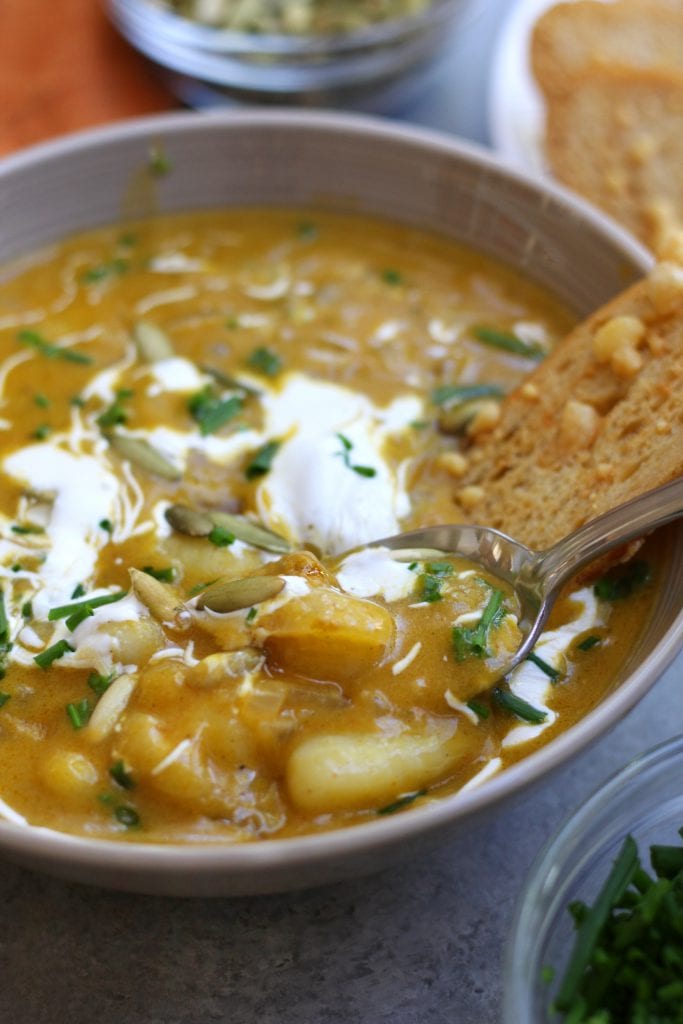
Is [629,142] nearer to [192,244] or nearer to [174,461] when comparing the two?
[192,244]

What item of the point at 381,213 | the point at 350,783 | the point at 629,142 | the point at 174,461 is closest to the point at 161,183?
the point at 381,213

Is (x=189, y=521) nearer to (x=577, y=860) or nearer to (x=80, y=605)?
(x=80, y=605)

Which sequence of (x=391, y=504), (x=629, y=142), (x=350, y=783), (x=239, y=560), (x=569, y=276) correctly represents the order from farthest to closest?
1. (x=629, y=142)
2. (x=569, y=276)
3. (x=391, y=504)
4. (x=239, y=560)
5. (x=350, y=783)

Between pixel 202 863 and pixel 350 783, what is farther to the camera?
pixel 350 783

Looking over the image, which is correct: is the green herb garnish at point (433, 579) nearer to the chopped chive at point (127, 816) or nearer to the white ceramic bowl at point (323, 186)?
the chopped chive at point (127, 816)

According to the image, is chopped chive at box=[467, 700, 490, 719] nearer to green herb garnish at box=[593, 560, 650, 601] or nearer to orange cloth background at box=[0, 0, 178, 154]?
green herb garnish at box=[593, 560, 650, 601]

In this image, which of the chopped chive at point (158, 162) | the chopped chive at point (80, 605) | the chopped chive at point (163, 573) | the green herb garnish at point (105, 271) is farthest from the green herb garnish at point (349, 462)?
A: the chopped chive at point (158, 162)
